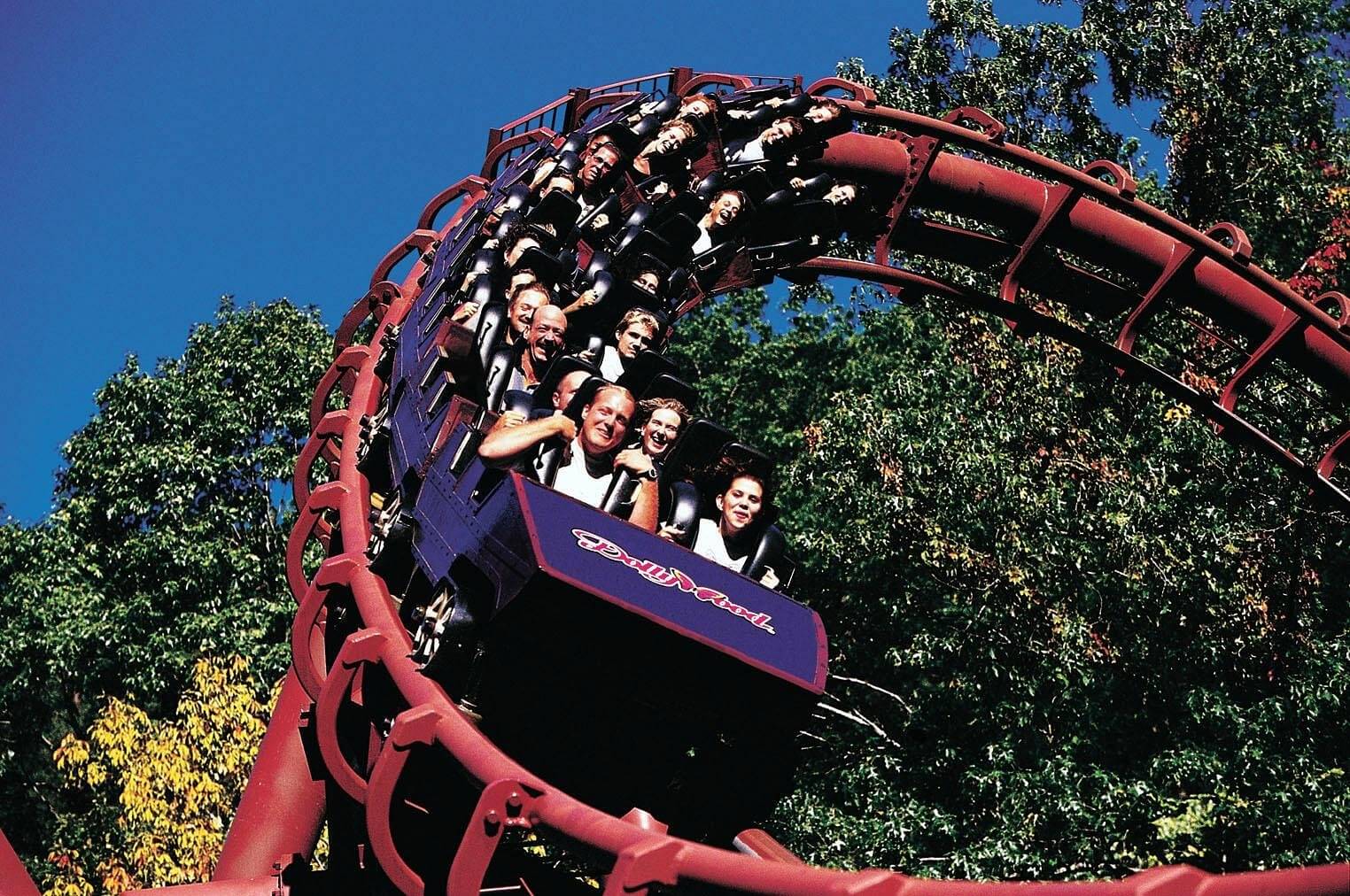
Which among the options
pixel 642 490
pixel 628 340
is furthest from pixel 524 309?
pixel 642 490

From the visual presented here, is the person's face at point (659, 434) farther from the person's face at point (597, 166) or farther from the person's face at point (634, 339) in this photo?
the person's face at point (597, 166)

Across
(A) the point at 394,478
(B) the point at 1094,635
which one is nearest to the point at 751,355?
(B) the point at 1094,635

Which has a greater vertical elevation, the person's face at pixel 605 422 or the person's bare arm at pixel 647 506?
the person's face at pixel 605 422

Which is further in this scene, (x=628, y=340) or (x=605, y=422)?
(x=628, y=340)

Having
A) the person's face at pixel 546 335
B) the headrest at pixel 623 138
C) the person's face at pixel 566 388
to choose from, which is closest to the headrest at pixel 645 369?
the person's face at pixel 546 335

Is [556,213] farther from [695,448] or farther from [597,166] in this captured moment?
[695,448]

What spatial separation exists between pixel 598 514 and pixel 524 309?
2.11 metres

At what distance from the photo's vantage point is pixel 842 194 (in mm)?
10883

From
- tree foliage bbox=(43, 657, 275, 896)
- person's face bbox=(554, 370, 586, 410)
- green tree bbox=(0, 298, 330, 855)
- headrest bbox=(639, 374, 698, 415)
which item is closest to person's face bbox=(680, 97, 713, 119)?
headrest bbox=(639, 374, 698, 415)

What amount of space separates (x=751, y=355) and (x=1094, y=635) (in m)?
11.4

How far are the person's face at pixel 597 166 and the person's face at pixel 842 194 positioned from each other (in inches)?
76.3

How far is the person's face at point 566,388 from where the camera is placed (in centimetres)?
626

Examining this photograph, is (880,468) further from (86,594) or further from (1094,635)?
(86,594)

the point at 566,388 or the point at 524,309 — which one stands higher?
the point at 524,309
